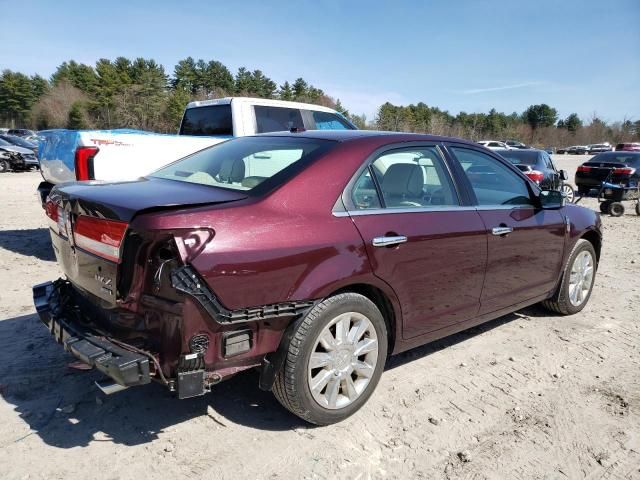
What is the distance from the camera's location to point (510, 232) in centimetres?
387

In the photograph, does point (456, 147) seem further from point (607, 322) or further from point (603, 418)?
point (607, 322)

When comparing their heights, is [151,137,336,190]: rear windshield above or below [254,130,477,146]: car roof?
below

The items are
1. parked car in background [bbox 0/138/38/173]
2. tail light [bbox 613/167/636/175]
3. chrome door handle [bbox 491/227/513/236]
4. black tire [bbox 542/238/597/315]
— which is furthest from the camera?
parked car in background [bbox 0/138/38/173]

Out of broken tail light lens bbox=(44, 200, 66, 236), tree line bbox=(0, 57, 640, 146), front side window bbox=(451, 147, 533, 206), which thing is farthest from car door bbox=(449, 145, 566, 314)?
tree line bbox=(0, 57, 640, 146)

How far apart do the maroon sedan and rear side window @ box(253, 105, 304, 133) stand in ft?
13.4

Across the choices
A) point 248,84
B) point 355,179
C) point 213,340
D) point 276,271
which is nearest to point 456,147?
point 355,179

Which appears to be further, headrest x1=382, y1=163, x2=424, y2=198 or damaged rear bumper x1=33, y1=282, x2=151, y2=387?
headrest x1=382, y1=163, x2=424, y2=198

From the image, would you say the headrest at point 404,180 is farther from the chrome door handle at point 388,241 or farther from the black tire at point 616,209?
the black tire at point 616,209

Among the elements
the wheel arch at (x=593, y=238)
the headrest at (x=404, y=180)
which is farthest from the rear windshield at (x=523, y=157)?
the headrest at (x=404, y=180)

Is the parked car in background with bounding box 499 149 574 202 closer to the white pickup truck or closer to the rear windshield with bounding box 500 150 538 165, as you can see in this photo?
the rear windshield with bounding box 500 150 538 165

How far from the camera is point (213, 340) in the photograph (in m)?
2.39

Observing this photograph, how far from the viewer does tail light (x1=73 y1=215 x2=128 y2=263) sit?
2.44 meters

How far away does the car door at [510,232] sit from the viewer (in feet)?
12.4

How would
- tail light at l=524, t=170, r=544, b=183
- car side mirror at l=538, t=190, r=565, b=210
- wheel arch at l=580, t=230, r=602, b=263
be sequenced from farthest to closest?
tail light at l=524, t=170, r=544, b=183, wheel arch at l=580, t=230, r=602, b=263, car side mirror at l=538, t=190, r=565, b=210
